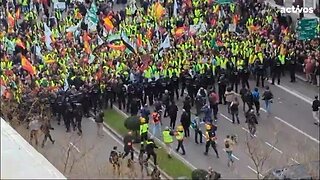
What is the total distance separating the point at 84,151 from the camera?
124 ft

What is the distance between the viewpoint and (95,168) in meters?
36.3

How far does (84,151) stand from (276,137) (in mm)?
7961

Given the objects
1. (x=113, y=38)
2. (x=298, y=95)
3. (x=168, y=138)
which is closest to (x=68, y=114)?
(x=168, y=138)

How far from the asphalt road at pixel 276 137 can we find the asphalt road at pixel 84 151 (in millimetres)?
3109

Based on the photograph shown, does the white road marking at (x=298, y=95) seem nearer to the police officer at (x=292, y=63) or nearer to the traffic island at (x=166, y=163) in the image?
the police officer at (x=292, y=63)

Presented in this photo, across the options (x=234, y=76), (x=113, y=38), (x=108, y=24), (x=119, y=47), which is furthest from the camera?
(x=108, y=24)

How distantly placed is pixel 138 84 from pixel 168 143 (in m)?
5.12

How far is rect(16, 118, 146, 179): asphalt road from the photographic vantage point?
35562 millimetres

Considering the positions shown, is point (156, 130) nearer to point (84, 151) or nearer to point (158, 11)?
point (84, 151)

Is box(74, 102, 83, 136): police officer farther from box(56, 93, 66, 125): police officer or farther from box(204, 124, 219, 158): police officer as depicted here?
box(204, 124, 219, 158): police officer

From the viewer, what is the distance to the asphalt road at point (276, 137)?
123 feet

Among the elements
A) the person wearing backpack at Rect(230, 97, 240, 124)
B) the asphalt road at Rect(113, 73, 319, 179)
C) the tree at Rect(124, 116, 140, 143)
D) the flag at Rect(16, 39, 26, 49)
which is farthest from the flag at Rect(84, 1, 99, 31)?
the person wearing backpack at Rect(230, 97, 240, 124)

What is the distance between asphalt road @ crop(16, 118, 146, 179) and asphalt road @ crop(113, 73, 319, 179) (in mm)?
3109

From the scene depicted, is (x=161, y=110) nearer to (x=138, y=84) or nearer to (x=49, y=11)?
(x=138, y=84)
